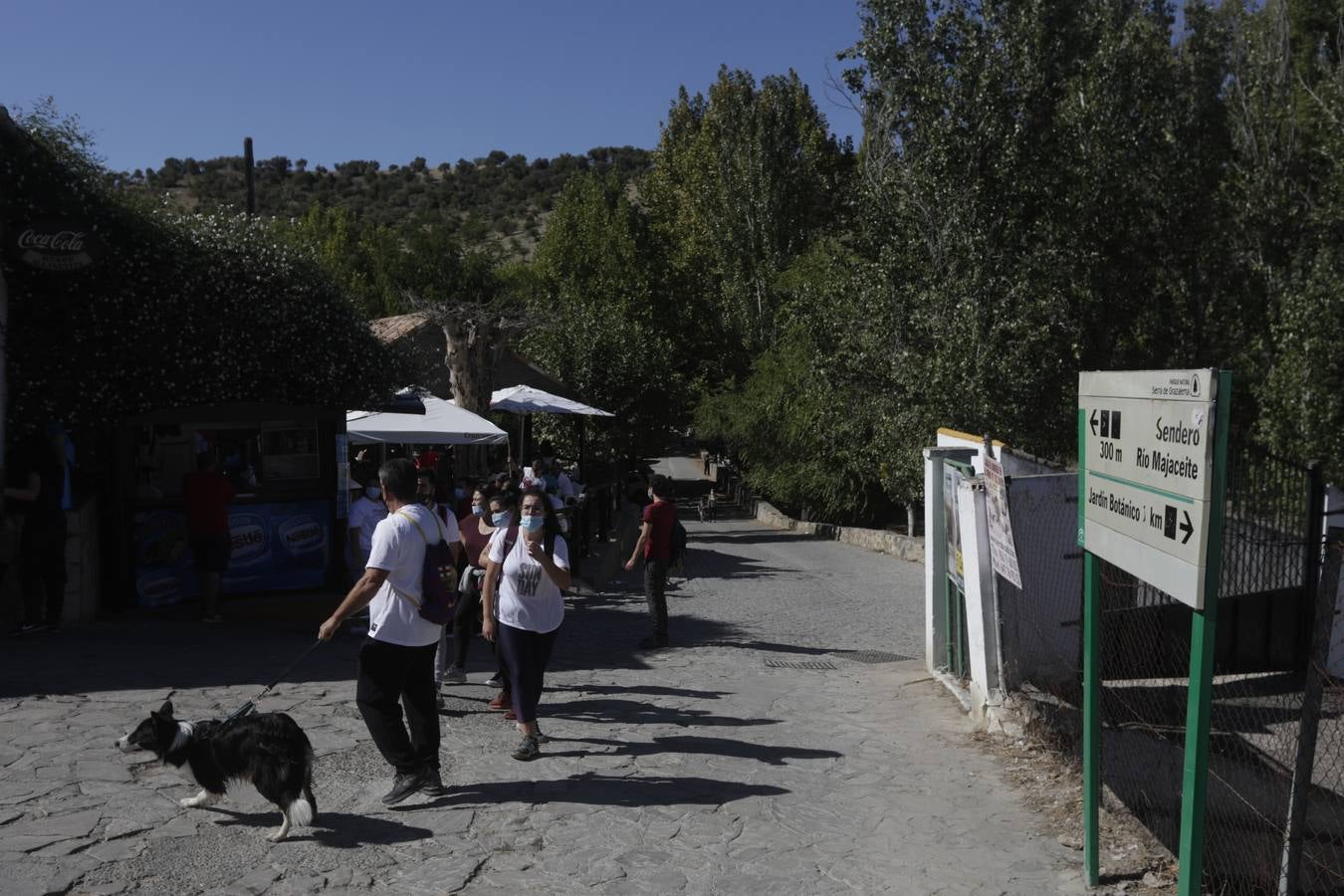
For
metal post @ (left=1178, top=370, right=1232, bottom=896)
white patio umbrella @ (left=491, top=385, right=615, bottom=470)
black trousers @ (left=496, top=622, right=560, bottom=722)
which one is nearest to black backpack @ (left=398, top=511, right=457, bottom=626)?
black trousers @ (left=496, top=622, right=560, bottom=722)

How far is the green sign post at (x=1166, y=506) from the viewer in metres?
3.86

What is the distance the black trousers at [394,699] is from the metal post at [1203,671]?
358cm

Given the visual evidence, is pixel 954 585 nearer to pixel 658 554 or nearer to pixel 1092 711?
pixel 658 554

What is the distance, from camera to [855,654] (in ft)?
38.2

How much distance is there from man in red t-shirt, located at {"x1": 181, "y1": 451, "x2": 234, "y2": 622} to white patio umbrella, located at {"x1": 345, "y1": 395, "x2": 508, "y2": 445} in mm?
3862

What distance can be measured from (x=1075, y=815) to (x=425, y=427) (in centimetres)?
1067

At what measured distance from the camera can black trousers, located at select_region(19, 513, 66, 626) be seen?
33.1 ft

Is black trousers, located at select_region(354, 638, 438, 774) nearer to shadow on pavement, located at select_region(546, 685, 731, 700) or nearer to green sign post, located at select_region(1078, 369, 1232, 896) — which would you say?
shadow on pavement, located at select_region(546, 685, 731, 700)

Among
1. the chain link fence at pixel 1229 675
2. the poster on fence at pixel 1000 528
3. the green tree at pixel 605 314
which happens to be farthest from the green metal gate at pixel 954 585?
the green tree at pixel 605 314

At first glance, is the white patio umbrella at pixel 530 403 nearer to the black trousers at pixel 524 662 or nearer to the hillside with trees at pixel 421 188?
the black trousers at pixel 524 662

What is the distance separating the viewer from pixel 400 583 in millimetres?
5980

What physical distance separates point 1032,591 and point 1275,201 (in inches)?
850

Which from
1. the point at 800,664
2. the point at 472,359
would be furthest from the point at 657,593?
the point at 472,359

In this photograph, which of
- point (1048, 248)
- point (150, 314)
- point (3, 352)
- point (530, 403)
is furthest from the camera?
point (1048, 248)
